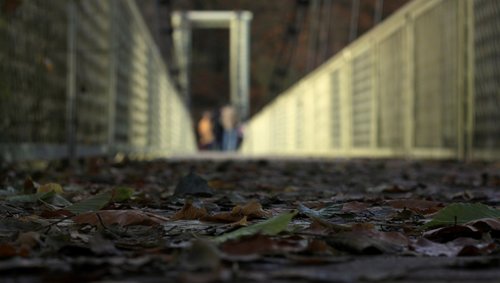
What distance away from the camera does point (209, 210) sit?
2.59 metres

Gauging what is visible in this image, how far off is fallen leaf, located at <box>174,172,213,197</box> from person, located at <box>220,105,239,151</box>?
92.3 feet

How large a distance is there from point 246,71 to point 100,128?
1388 inches

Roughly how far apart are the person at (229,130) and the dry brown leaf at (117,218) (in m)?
29.1

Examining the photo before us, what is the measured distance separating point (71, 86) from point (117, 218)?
12.9 ft

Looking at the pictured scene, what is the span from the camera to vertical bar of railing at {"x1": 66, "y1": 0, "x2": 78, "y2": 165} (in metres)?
5.87

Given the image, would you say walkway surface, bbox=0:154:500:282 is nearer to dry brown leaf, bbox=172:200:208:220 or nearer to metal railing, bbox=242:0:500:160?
dry brown leaf, bbox=172:200:208:220

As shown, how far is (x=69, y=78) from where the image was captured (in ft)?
19.6

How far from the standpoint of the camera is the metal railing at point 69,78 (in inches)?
174

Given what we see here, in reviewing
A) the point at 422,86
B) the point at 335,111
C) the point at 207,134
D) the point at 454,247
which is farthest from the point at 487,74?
the point at 207,134

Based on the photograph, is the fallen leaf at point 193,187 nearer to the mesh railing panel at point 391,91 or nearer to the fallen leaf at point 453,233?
the fallen leaf at point 453,233

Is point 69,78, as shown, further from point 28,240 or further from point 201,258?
point 201,258

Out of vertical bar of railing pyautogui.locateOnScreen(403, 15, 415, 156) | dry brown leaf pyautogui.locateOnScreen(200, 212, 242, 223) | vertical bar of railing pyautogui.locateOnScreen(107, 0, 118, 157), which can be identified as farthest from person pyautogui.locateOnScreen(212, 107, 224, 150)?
dry brown leaf pyautogui.locateOnScreen(200, 212, 242, 223)

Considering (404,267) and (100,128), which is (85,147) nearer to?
(100,128)

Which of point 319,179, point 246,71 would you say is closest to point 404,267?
point 319,179
